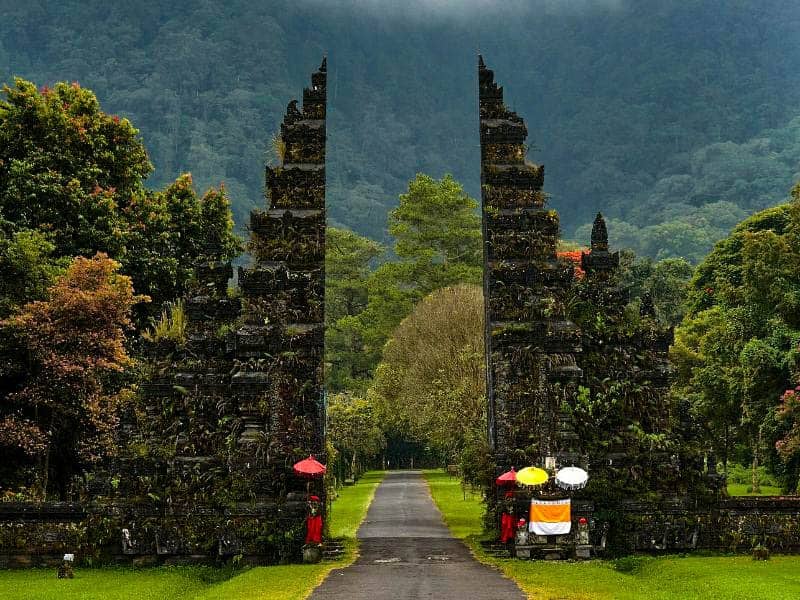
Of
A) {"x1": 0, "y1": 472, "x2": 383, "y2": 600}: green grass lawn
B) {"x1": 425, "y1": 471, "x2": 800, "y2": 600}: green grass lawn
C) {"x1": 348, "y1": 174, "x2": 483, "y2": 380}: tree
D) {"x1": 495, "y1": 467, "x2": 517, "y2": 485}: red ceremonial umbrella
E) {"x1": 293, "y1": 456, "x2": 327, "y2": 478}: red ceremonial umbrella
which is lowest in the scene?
{"x1": 0, "y1": 472, "x2": 383, "y2": 600}: green grass lawn

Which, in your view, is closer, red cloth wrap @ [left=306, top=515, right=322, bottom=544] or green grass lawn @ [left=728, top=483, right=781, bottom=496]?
red cloth wrap @ [left=306, top=515, right=322, bottom=544]

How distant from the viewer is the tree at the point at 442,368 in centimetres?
4609

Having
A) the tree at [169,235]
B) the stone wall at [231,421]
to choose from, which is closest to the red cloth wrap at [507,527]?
the stone wall at [231,421]

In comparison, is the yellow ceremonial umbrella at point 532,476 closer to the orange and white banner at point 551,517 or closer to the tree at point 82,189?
the orange and white banner at point 551,517

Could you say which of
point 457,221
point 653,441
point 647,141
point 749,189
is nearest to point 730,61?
point 647,141

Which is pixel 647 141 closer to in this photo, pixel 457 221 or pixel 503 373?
pixel 457 221

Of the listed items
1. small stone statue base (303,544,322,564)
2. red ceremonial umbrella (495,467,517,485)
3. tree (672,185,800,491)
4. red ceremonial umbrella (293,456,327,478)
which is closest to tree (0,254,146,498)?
red ceremonial umbrella (293,456,327,478)

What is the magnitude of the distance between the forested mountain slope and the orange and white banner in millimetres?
106438

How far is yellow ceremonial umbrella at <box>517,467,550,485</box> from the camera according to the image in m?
21.0

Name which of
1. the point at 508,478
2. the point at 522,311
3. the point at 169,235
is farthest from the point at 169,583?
the point at 169,235

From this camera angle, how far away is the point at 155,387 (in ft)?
81.9

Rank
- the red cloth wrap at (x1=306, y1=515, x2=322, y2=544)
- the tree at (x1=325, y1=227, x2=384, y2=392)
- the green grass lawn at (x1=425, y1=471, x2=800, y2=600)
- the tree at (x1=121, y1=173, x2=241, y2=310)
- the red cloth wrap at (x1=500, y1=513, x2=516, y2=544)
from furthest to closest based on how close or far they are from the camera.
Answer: the tree at (x1=325, y1=227, x2=384, y2=392) < the tree at (x1=121, y1=173, x2=241, y2=310) < the red cloth wrap at (x1=500, y1=513, x2=516, y2=544) < the red cloth wrap at (x1=306, y1=515, x2=322, y2=544) < the green grass lawn at (x1=425, y1=471, x2=800, y2=600)

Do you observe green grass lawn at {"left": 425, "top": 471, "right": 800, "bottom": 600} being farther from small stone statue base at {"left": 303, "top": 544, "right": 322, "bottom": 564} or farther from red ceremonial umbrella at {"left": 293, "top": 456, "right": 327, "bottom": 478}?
red ceremonial umbrella at {"left": 293, "top": 456, "right": 327, "bottom": 478}

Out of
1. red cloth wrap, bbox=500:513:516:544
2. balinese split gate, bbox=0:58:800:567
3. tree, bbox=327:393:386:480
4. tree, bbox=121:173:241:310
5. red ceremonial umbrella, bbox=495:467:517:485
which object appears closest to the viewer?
balinese split gate, bbox=0:58:800:567
